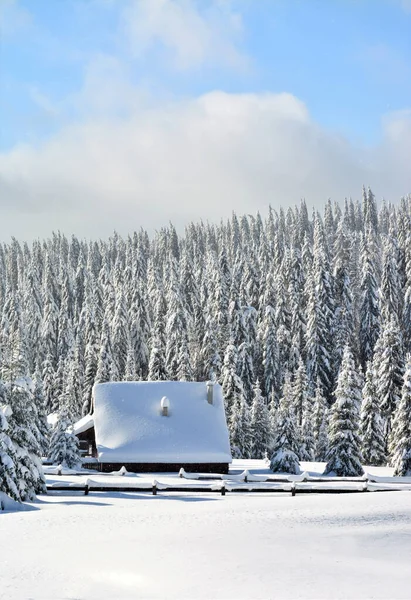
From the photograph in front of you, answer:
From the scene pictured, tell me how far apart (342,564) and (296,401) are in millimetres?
56426

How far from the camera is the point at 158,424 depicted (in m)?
52.7

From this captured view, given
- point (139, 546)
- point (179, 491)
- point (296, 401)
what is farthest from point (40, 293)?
point (139, 546)

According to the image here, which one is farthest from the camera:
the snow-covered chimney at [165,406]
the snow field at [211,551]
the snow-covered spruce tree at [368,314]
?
the snow-covered spruce tree at [368,314]

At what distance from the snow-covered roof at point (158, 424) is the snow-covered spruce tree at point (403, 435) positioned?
11.3 m

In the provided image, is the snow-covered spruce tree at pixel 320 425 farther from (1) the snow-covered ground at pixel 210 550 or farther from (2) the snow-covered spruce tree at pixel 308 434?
(1) the snow-covered ground at pixel 210 550

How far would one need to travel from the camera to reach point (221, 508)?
2591cm

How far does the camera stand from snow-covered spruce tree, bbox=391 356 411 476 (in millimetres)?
46438

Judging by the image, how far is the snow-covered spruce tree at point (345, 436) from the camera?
4706 cm

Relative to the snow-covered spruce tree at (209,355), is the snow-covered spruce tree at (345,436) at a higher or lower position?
lower

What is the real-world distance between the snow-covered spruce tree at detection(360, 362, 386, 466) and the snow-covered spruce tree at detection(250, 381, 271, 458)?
14.5 m

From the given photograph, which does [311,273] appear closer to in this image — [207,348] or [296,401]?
[207,348]

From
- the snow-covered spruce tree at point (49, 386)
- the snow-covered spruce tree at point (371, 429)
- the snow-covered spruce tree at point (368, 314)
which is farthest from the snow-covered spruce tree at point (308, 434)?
the snow-covered spruce tree at point (49, 386)

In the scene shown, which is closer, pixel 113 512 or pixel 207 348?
pixel 113 512

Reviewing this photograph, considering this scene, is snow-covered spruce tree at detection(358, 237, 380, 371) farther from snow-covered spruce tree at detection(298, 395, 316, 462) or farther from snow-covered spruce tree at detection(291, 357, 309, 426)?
snow-covered spruce tree at detection(298, 395, 316, 462)
